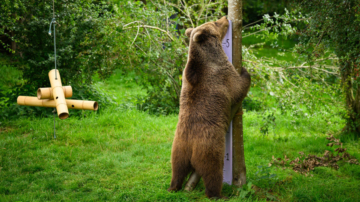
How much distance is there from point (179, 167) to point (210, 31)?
6.15 feet

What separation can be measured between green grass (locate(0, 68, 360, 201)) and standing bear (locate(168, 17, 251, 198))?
0.39 meters

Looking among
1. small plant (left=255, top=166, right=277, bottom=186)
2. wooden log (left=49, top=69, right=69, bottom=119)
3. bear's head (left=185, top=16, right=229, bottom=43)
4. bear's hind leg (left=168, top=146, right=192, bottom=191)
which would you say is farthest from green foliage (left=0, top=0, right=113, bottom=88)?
small plant (left=255, top=166, right=277, bottom=186)

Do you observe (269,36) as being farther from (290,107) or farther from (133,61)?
(133,61)

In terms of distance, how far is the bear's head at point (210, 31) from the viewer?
398 cm

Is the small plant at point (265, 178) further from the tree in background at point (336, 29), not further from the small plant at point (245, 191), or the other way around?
the tree in background at point (336, 29)

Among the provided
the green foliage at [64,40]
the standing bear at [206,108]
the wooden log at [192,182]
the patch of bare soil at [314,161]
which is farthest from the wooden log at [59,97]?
the patch of bare soil at [314,161]

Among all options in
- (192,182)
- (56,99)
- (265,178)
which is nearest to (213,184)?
(192,182)

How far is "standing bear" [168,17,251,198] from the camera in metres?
3.87

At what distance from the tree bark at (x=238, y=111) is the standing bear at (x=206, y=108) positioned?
22 cm

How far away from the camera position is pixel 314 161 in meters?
5.32

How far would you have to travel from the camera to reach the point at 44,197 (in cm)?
415

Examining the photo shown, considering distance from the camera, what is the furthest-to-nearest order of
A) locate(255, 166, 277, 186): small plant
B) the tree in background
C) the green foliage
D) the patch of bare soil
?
the green foliage < the patch of bare soil < the tree in background < locate(255, 166, 277, 186): small plant

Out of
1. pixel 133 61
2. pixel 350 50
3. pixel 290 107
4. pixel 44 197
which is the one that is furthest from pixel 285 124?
pixel 44 197

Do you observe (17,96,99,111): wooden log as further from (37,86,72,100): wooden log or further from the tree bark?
the tree bark
